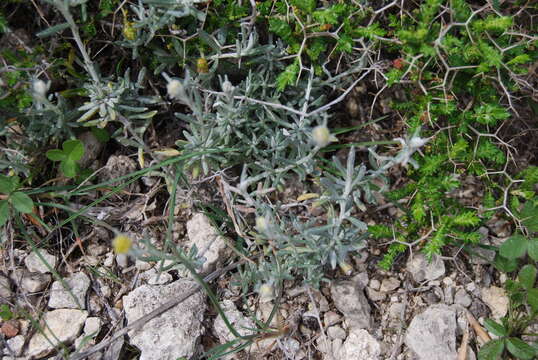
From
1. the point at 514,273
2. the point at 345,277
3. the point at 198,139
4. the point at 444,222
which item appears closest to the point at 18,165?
the point at 198,139

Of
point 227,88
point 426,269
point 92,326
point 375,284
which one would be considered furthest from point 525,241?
point 92,326

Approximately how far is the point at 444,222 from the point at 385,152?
47 cm

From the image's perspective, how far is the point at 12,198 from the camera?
2172 millimetres

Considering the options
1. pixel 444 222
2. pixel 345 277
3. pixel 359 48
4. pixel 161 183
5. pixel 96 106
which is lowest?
pixel 345 277

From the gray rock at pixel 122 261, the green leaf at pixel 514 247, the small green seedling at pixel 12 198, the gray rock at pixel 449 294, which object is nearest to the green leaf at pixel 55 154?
the small green seedling at pixel 12 198

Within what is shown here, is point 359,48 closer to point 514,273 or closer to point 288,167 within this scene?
point 288,167

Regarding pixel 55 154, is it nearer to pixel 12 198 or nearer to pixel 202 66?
pixel 12 198

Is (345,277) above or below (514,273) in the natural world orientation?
above

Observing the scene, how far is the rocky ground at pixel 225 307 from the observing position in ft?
6.98

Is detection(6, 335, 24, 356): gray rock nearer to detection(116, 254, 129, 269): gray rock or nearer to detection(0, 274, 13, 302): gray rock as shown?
detection(0, 274, 13, 302): gray rock

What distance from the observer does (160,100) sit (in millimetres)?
2334

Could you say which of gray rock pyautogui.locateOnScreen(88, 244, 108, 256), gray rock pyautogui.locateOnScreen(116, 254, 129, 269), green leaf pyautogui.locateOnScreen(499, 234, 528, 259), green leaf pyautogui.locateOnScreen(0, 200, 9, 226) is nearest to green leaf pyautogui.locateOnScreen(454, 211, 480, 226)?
green leaf pyautogui.locateOnScreen(499, 234, 528, 259)

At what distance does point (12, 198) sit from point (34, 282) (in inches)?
15.1

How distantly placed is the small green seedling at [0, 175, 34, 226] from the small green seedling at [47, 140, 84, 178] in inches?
7.5
